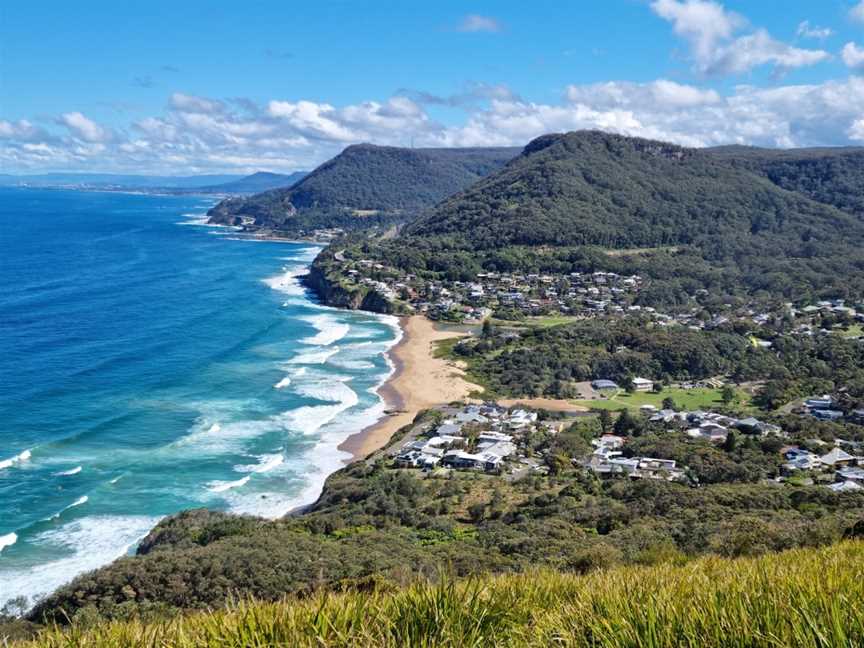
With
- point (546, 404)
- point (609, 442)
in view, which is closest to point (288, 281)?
point (546, 404)

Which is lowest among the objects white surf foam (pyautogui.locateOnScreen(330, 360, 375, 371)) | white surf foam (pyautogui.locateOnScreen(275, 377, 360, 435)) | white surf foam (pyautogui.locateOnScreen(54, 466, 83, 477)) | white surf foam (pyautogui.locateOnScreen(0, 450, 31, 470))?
white surf foam (pyautogui.locateOnScreen(54, 466, 83, 477))

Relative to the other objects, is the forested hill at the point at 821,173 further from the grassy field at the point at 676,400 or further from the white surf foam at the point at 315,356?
the white surf foam at the point at 315,356

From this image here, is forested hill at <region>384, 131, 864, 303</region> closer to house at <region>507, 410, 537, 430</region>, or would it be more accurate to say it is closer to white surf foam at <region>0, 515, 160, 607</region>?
house at <region>507, 410, 537, 430</region>

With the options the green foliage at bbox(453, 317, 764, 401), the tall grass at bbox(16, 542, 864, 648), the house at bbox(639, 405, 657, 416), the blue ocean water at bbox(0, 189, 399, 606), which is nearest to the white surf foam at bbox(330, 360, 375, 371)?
the blue ocean water at bbox(0, 189, 399, 606)

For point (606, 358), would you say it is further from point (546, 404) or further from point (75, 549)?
point (75, 549)

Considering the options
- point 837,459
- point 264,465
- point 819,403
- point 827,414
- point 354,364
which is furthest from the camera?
point 354,364

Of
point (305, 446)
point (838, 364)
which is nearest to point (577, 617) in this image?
point (305, 446)

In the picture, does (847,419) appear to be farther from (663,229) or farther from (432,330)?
(663,229)
